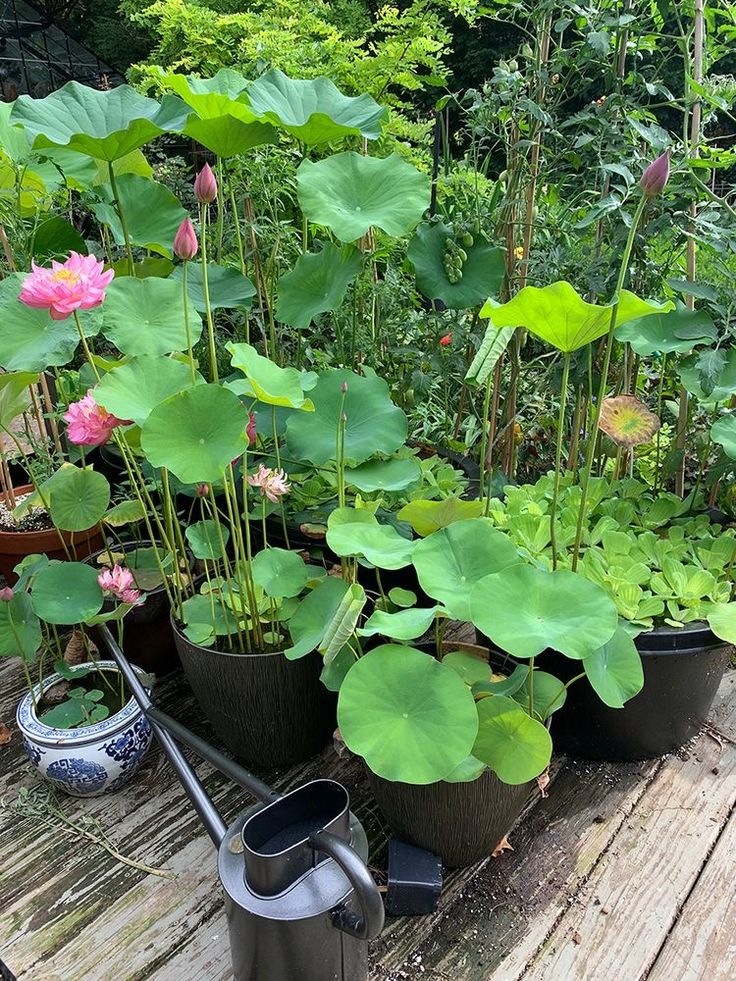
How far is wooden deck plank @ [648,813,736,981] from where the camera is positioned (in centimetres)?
95

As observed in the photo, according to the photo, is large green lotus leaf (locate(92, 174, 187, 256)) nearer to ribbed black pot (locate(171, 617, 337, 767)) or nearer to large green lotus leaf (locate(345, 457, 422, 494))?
large green lotus leaf (locate(345, 457, 422, 494))

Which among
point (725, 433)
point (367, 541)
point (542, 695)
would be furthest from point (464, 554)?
point (725, 433)

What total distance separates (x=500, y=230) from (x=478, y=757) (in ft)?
3.74

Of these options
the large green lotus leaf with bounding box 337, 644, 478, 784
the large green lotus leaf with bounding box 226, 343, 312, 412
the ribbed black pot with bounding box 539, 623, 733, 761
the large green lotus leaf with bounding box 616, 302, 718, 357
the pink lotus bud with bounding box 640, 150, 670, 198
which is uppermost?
the pink lotus bud with bounding box 640, 150, 670, 198

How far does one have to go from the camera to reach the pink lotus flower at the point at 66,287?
36.1 inches

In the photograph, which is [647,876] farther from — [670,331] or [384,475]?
[670,331]

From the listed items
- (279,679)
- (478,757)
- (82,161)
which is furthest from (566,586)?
(82,161)

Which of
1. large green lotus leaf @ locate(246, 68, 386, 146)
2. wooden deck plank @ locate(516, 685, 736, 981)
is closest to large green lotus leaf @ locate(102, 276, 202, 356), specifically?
large green lotus leaf @ locate(246, 68, 386, 146)

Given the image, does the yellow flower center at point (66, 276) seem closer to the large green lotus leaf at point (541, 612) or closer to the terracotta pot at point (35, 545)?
the large green lotus leaf at point (541, 612)

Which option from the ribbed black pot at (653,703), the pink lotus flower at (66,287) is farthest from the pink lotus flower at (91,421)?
the ribbed black pot at (653,703)

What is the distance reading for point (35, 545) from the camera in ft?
5.26

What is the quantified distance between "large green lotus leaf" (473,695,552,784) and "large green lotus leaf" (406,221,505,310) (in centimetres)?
88

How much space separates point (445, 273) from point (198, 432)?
30.7 inches

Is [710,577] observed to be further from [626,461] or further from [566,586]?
[626,461]
